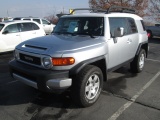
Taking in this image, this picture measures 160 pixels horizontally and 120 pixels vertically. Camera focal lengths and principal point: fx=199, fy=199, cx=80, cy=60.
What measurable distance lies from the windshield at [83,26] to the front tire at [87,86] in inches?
39.7

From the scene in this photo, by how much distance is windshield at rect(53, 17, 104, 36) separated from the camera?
4.61m

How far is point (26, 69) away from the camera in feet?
12.6

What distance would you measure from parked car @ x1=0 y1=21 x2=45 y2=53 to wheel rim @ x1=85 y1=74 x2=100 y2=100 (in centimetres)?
627

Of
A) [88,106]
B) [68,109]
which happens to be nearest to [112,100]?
[88,106]

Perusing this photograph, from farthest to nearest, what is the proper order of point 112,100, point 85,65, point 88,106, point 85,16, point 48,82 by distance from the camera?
point 85,16 < point 112,100 < point 88,106 < point 85,65 < point 48,82

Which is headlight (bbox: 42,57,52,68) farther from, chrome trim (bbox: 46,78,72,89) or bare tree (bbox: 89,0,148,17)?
bare tree (bbox: 89,0,148,17)

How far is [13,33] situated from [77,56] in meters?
6.59

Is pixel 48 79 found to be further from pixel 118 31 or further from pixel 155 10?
pixel 155 10

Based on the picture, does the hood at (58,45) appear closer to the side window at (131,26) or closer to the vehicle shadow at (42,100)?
the vehicle shadow at (42,100)

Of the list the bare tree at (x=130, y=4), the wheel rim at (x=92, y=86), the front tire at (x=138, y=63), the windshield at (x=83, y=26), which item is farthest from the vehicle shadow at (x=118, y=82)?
the bare tree at (x=130, y=4)

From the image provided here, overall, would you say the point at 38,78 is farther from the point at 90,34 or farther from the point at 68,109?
the point at 90,34

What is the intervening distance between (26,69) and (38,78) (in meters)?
0.43

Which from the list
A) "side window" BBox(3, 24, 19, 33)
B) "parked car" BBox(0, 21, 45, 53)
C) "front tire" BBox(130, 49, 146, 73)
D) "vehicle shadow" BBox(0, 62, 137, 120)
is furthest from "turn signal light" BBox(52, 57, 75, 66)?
"side window" BBox(3, 24, 19, 33)

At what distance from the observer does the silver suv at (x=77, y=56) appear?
3598 mm
